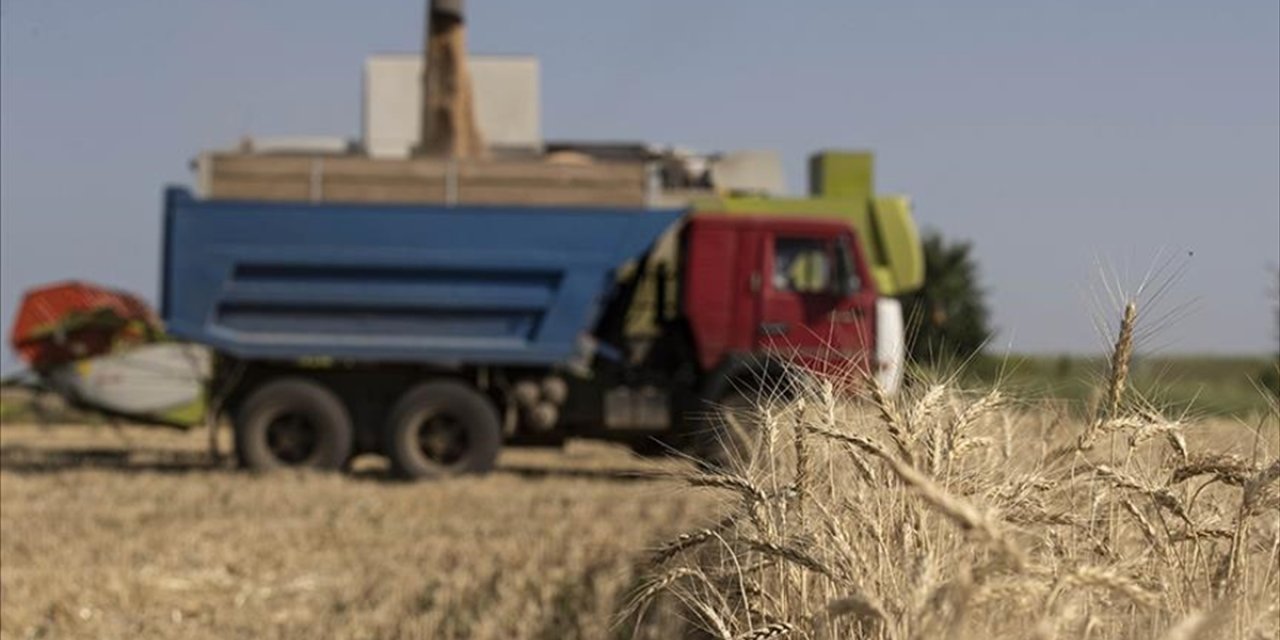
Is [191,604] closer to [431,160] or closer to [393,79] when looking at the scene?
[431,160]

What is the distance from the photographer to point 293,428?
14875 millimetres

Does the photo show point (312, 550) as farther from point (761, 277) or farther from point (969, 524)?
point (969, 524)

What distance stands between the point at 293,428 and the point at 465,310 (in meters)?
1.68

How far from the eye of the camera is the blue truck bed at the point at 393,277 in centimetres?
1451

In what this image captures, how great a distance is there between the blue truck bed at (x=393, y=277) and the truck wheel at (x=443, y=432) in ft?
1.04

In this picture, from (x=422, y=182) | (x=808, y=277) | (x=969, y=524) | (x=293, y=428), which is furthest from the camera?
(x=293, y=428)

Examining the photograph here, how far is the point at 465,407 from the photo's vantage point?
1482cm

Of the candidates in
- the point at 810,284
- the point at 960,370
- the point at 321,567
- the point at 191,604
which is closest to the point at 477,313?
the point at 810,284

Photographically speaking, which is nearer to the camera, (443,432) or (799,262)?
(799,262)

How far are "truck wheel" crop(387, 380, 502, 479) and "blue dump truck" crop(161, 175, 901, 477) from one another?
0.01 meters

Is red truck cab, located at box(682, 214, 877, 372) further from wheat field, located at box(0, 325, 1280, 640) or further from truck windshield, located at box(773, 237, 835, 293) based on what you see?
wheat field, located at box(0, 325, 1280, 640)

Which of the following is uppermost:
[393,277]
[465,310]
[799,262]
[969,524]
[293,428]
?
[969,524]

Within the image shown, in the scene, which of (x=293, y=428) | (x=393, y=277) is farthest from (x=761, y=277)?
(x=293, y=428)

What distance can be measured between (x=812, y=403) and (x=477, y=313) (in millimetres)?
12178
